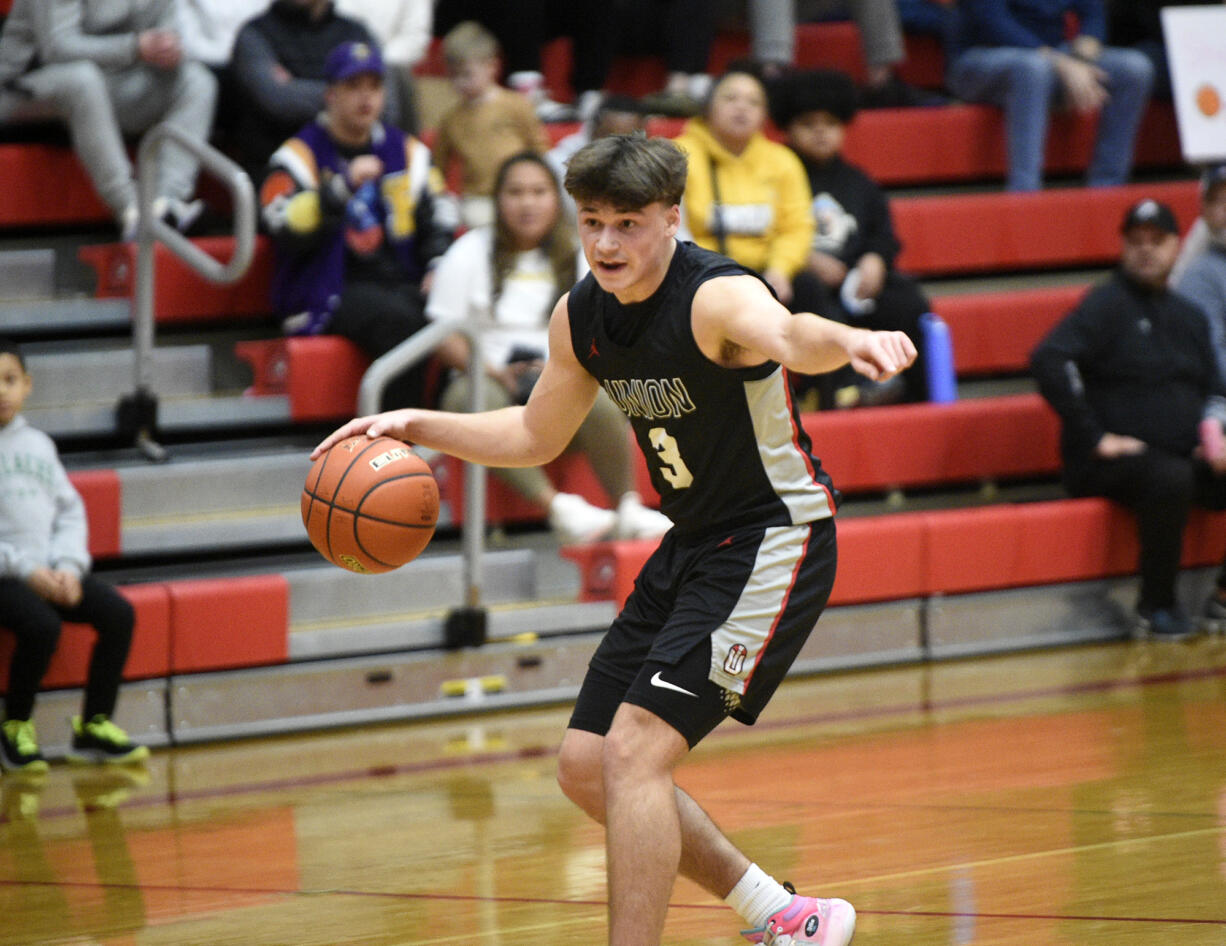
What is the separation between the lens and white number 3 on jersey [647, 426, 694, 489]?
3361mm

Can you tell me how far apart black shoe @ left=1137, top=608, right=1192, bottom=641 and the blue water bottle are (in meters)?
1.22

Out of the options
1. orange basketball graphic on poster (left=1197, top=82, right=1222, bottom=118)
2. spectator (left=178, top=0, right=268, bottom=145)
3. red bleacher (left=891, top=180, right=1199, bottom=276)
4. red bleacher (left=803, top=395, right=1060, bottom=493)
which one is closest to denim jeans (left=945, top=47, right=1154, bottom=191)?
red bleacher (left=891, top=180, right=1199, bottom=276)

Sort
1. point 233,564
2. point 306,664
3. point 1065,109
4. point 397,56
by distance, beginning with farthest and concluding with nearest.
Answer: point 1065,109
point 397,56
point 233,564
point 306,664

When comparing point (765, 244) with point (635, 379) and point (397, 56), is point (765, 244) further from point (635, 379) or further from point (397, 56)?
point (635, 379)

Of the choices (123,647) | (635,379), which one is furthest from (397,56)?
(635,379)

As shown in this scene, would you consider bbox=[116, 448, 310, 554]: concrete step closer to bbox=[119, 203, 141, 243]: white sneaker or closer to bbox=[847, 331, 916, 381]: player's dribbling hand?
bbox=[119, 203, 141, 243]: white sneaker

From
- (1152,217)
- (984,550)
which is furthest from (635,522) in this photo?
(1152,217)

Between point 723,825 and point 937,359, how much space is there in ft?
11.3

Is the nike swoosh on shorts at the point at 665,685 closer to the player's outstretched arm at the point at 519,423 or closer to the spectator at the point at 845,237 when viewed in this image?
the player's outstretched arm at the point at 519,423

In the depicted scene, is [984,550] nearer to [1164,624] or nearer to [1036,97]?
[1164,624]

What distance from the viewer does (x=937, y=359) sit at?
24.9ft

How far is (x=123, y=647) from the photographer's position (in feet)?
18.0

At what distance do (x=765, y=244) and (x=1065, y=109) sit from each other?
2.68m

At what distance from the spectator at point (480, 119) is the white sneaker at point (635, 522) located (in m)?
1.62
